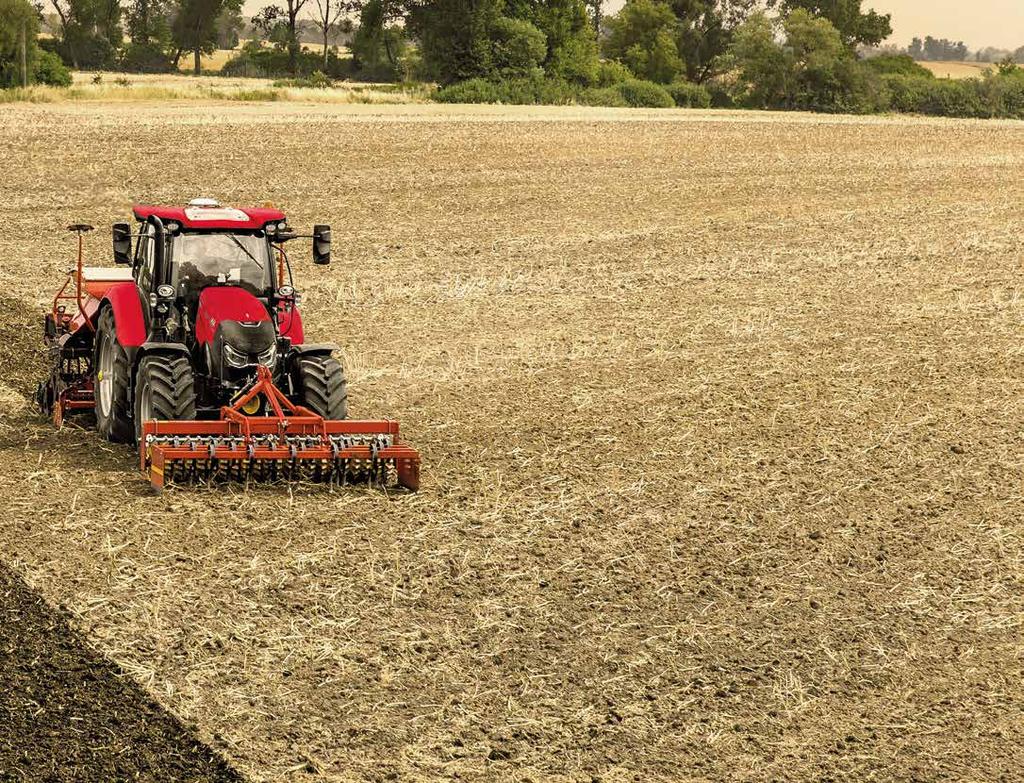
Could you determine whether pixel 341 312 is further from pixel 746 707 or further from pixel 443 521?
pixel 746 707

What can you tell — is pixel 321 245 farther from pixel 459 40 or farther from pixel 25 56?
pixel 459 40

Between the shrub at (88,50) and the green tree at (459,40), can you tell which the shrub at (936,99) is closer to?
the green tree at (459,40)

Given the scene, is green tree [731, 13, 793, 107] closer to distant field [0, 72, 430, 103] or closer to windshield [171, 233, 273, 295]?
distant field [0, 72, 430, 103]

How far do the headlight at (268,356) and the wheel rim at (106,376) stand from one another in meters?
1.35

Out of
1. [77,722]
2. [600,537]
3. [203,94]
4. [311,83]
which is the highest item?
[311,83]

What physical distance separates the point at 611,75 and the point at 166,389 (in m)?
71.2

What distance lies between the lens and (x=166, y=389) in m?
9.79

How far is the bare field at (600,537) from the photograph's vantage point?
6.80 metres

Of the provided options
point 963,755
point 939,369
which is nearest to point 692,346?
point 939,369

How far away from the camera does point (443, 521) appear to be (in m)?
9.30

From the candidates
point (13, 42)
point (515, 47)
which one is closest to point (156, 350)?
point (13, 42)

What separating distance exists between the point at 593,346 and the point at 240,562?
6949mm

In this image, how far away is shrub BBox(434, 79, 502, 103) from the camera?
2392 inches

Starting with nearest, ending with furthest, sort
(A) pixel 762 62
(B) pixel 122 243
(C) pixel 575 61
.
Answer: (B) pixel 122 243
(C) pixel 575 61
(A) pixel 762 62
